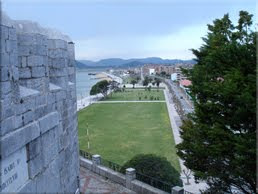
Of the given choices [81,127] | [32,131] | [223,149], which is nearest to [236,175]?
[223,149]

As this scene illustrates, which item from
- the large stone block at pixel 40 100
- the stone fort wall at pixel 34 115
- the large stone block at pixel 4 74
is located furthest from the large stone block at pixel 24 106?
the large stone block at pixel 4 74

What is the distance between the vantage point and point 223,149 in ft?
33.3

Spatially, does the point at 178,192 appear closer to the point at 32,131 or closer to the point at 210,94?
the point at 210,94

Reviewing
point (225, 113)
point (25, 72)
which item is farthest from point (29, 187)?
point (225, 113)

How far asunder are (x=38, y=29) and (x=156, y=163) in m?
7.96

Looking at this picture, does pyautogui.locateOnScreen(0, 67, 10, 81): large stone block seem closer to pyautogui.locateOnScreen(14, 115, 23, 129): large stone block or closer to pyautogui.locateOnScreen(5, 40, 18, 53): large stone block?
pyautogui.locateOnScreen(5, 40, 18, 53): large stone block

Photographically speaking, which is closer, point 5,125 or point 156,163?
point 5,125

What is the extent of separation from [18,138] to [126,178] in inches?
353

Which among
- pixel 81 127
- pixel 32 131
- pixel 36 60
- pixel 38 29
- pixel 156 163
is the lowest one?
pixel 81 127

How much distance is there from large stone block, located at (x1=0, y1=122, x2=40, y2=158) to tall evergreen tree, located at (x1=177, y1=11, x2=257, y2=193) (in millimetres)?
5956

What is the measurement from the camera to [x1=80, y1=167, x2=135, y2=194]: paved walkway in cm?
1317

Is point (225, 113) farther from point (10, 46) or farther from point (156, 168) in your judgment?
point (10, 46)

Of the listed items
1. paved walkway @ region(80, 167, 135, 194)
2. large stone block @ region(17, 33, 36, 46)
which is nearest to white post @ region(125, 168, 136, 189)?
paved walkway @ region(80, 167, 135, 194)

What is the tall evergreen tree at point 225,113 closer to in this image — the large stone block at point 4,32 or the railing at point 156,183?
the railing at point 156,183
